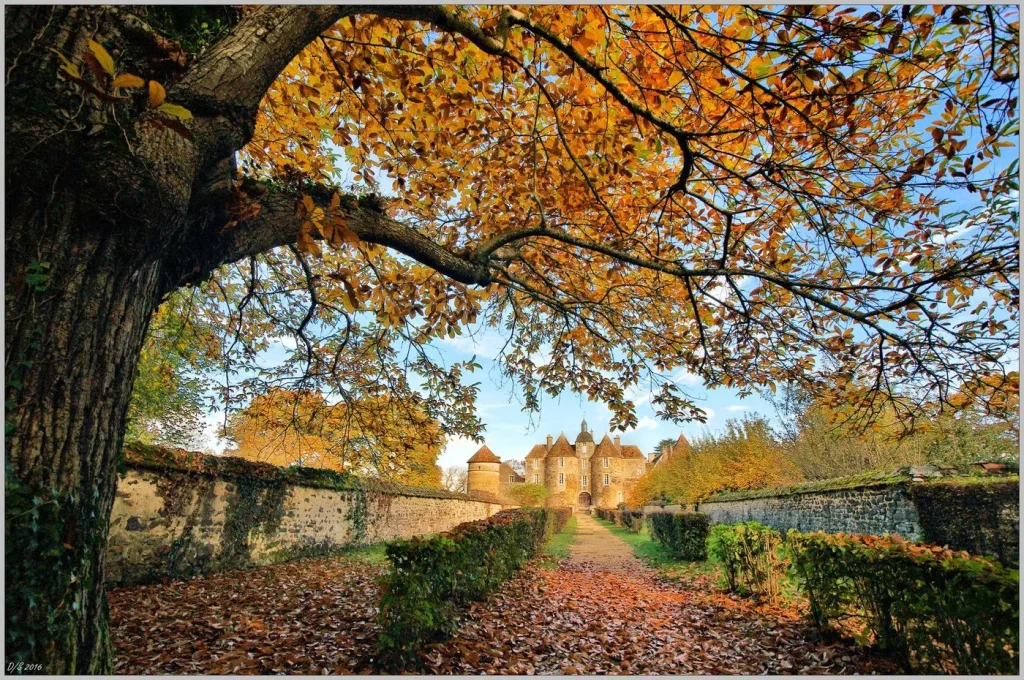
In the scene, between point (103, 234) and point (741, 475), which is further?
point (741, 475)

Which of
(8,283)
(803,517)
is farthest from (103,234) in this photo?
(803,517)

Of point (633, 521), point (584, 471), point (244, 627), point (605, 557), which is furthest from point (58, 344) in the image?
point (584, 471)

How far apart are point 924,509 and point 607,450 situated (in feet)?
175

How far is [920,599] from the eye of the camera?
419cm

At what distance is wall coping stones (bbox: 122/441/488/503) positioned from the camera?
704 centimetres

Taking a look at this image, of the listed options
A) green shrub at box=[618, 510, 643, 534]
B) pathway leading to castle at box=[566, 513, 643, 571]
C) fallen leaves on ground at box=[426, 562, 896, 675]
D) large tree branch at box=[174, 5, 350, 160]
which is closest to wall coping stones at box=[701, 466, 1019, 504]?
fallen leaves on ground at box=[426, 562, 896, 675]

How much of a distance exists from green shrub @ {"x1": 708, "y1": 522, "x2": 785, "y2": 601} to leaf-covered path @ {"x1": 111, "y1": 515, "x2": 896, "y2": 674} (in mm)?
416

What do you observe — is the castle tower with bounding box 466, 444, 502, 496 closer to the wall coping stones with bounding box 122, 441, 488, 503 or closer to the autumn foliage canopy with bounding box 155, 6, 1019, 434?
the wall coping stones with bounding box 122, 441, 488, 503

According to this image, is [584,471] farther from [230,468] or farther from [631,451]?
[230,468]

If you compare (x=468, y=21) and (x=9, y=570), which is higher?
(x=468, y=21)

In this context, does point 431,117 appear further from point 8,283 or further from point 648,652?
point 648,652

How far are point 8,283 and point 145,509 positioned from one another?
656 cm

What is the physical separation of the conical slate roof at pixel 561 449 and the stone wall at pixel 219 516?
1869 inches

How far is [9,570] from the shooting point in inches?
74.6
